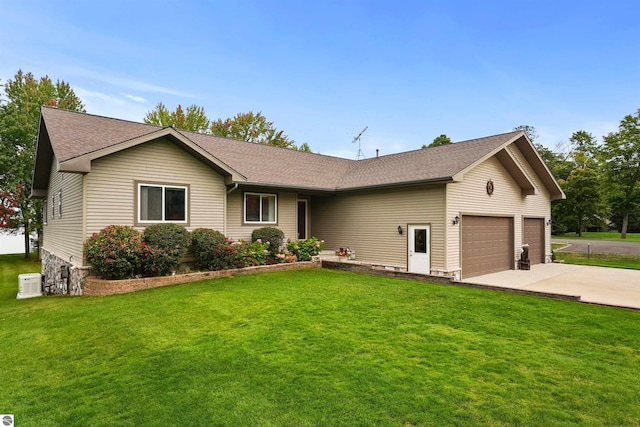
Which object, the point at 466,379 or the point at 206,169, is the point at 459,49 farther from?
the point at 466,379

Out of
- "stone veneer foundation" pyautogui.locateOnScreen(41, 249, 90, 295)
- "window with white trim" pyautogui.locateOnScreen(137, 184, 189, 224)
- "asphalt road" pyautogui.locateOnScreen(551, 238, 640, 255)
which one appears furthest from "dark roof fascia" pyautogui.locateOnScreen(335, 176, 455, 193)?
"asphalt road" pyautogui.locateOnScreen(551, 238, 640, 255)

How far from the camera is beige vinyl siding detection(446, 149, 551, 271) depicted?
11.1 meters

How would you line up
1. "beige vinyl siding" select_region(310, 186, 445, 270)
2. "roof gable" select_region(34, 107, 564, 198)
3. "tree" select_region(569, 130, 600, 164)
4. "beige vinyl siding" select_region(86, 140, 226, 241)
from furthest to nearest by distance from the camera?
"tree" select_region(569, 130, 600, 164), "beige vinyl siding" select_region(310, 186, 445, 270), "roof gable" select_region(34, 107, 564, 198), "beige vinyl siding" select_region(86, 140, 226, 241)

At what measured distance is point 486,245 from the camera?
498 inches

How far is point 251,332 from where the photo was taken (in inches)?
205

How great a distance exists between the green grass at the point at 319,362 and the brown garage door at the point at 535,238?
8677mm

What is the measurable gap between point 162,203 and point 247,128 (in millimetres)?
24833

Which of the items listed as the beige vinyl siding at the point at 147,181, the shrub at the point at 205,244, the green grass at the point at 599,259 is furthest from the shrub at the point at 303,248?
the green grass at the point at 599,259

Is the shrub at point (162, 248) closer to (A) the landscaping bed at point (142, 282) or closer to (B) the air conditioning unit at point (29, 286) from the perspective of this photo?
(A) the landscaping bed at point (142, 282)

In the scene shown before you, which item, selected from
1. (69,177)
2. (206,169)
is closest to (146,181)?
(206,169)

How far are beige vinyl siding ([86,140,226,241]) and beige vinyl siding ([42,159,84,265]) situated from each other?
0.48 metres

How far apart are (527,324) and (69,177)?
1224 cm

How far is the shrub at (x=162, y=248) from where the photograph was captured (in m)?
8.86

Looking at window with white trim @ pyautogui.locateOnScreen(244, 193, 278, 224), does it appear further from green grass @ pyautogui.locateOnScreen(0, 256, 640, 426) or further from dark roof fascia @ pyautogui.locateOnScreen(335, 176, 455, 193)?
green grass @ pyautogui.locateOnScreen(0, 256, 640, 426)
